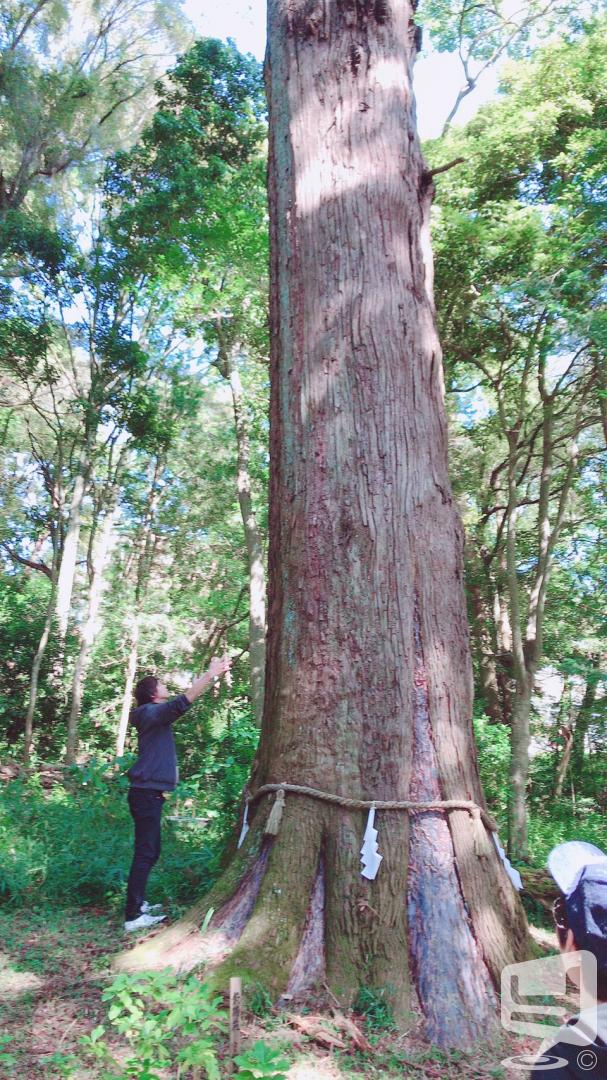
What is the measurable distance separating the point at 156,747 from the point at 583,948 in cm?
397

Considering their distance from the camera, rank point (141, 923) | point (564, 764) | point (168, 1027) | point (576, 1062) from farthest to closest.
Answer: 1. point (564, 764)
2. point (141, 923)
3. point (168, 1027)
4. point (576, 1062)

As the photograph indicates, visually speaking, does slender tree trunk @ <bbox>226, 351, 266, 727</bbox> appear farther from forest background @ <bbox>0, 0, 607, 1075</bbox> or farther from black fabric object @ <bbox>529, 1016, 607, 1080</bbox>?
black fabric object @ <bbox>529, 1016, 607, 1080</bbox>

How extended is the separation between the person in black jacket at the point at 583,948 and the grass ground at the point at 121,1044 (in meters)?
1.48

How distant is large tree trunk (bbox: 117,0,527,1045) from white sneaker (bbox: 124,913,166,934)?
0.79 metres

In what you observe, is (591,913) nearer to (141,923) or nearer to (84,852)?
(141,923)

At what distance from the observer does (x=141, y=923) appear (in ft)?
14.5

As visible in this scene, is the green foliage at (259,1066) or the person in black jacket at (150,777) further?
the person in black jacket at (150,777)

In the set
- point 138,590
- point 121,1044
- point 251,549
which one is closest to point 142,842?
point 121,1044

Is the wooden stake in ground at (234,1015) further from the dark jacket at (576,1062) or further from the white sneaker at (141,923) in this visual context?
the white sneaker at (141,923)

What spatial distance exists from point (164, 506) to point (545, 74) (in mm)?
11909

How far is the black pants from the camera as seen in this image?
454 centimetres

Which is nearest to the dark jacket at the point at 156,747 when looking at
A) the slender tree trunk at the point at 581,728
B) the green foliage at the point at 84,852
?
the green foliage at the point at 84,852

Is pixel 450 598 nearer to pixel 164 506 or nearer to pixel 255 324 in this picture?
pixel 255 324

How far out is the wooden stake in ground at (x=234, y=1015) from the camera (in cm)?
255
